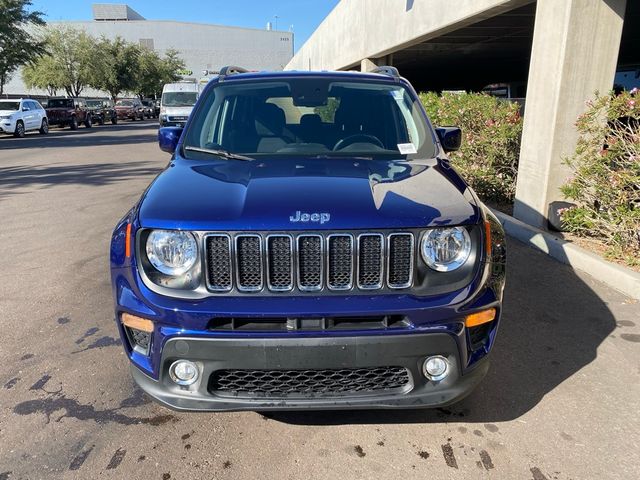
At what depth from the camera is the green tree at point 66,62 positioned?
46.2 metres

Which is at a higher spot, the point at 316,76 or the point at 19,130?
the point at 316,76

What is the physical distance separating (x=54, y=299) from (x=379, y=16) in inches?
575

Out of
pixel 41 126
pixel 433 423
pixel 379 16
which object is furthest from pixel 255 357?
pixel 41 126

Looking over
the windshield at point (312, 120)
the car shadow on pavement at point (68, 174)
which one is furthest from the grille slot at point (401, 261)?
the car shadow on pavement at point (68, 174)

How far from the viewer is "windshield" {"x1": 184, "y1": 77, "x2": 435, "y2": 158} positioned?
3.47 m

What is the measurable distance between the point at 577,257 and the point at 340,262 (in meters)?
4.03

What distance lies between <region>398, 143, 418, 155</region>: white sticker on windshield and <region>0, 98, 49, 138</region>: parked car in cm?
2659

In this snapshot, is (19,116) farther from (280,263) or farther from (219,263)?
(280,263)

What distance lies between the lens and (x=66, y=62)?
46.8 metres

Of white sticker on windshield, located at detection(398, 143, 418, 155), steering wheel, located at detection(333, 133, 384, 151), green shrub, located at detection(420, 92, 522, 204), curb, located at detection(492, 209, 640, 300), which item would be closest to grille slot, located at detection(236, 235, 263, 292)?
steering wheel, located at detection(333, 133, 384, 151)

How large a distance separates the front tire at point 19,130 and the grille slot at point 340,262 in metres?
27.9

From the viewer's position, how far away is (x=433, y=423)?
9.25ft

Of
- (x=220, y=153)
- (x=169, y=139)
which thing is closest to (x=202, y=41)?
(x=169, y=139)

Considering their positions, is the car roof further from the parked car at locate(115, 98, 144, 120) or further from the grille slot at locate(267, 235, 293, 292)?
the parked car at locate(115, 98, 144, 120)
